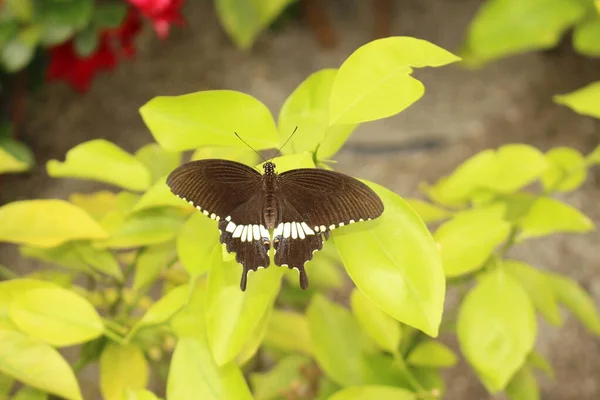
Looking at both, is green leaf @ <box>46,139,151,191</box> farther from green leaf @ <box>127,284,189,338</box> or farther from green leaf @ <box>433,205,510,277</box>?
green leaf @ <box>433,205,510,277</box>

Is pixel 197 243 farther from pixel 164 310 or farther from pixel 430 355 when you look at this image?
pixel 430 355

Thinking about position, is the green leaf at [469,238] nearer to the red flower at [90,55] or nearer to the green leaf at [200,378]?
the green leaf at [200,378]

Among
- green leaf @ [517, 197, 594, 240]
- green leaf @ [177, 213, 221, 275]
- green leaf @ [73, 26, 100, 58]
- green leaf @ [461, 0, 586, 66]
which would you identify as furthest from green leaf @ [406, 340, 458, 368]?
green leaf @ [73, 26, 100, 58]

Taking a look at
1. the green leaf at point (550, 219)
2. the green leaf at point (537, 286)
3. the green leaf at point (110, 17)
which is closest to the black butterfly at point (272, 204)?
the green leaf at point (550, 219)

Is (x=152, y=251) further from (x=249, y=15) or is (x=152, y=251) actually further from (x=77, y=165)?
(x=249, y=15)

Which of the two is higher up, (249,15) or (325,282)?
(249,15)

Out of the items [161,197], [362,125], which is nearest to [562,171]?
[161,197]

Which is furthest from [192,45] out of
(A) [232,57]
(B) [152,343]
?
(B) [152,343]
